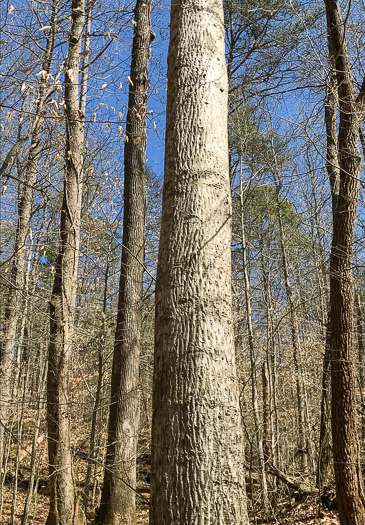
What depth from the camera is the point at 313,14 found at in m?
9.23

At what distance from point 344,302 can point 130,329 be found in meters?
3.11

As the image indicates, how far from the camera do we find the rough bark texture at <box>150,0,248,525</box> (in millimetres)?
1673

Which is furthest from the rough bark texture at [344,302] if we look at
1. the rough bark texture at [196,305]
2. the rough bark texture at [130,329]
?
the rough bark texture at [196,305]

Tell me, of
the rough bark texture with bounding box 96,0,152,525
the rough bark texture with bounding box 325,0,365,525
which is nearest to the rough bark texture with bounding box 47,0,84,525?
the rough bark texture with bounding box 96,0,152,525

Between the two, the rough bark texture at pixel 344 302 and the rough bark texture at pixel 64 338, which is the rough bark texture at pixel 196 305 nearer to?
the rough bark texture at pixel 64 338

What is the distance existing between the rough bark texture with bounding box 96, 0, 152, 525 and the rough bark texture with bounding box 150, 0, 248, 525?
3497 millimetres

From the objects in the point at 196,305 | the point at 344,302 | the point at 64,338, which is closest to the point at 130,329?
the point at 64,338

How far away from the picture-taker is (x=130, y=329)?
22.5 feet

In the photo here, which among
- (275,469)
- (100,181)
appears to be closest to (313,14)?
(100,181)

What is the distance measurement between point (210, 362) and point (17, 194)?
334 inches

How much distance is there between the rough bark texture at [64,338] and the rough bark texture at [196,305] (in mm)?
2879

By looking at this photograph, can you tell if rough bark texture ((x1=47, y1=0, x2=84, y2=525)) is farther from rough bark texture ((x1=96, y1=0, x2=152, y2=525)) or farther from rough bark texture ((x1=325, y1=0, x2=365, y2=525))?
rough bark texture ((x1=325, y1=0, x2=365, y2=525))

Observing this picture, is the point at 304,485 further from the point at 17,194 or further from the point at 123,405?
the point at 17,194

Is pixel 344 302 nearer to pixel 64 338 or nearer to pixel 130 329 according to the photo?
pixel 130 329
